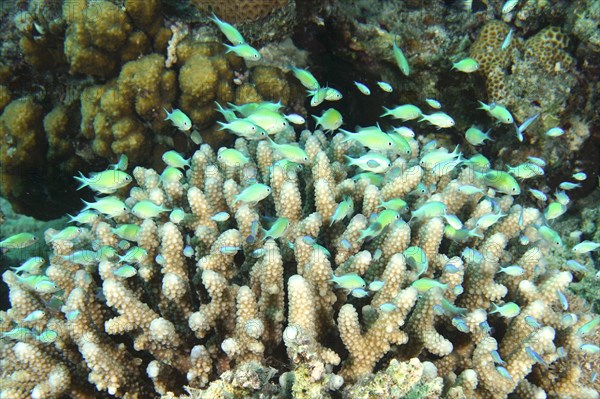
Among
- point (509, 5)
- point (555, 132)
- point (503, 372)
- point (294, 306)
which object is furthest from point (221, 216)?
point (509, 5)

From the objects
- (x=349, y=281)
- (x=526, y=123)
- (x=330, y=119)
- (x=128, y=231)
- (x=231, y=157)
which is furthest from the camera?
(x=526, y=123)

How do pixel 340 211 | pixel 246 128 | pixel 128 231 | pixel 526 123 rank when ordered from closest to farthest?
1. pixel 340 211
2. pixel 128 231
3. pixel 246 128
4. pixel 526 123

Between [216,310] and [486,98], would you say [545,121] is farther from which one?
[216,310]

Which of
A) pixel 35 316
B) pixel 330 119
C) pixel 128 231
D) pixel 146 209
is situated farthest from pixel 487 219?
pixel 35 316

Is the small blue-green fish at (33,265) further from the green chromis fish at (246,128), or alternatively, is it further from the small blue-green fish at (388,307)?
the small blue-green fish at (388,307)

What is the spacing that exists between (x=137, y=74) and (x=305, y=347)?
4.31 meters

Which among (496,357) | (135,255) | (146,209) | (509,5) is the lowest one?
(496,357)

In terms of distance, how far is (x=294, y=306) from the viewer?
2.71 m

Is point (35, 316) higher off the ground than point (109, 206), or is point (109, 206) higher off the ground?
point (109, 206)

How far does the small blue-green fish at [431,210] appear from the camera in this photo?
3.50 meters

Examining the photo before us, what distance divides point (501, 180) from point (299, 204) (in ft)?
7.04

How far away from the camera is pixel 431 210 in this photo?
3.53 meters

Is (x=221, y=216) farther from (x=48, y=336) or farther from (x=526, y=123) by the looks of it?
(x=526, y=123)

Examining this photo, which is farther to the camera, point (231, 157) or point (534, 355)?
point (231, 157)
